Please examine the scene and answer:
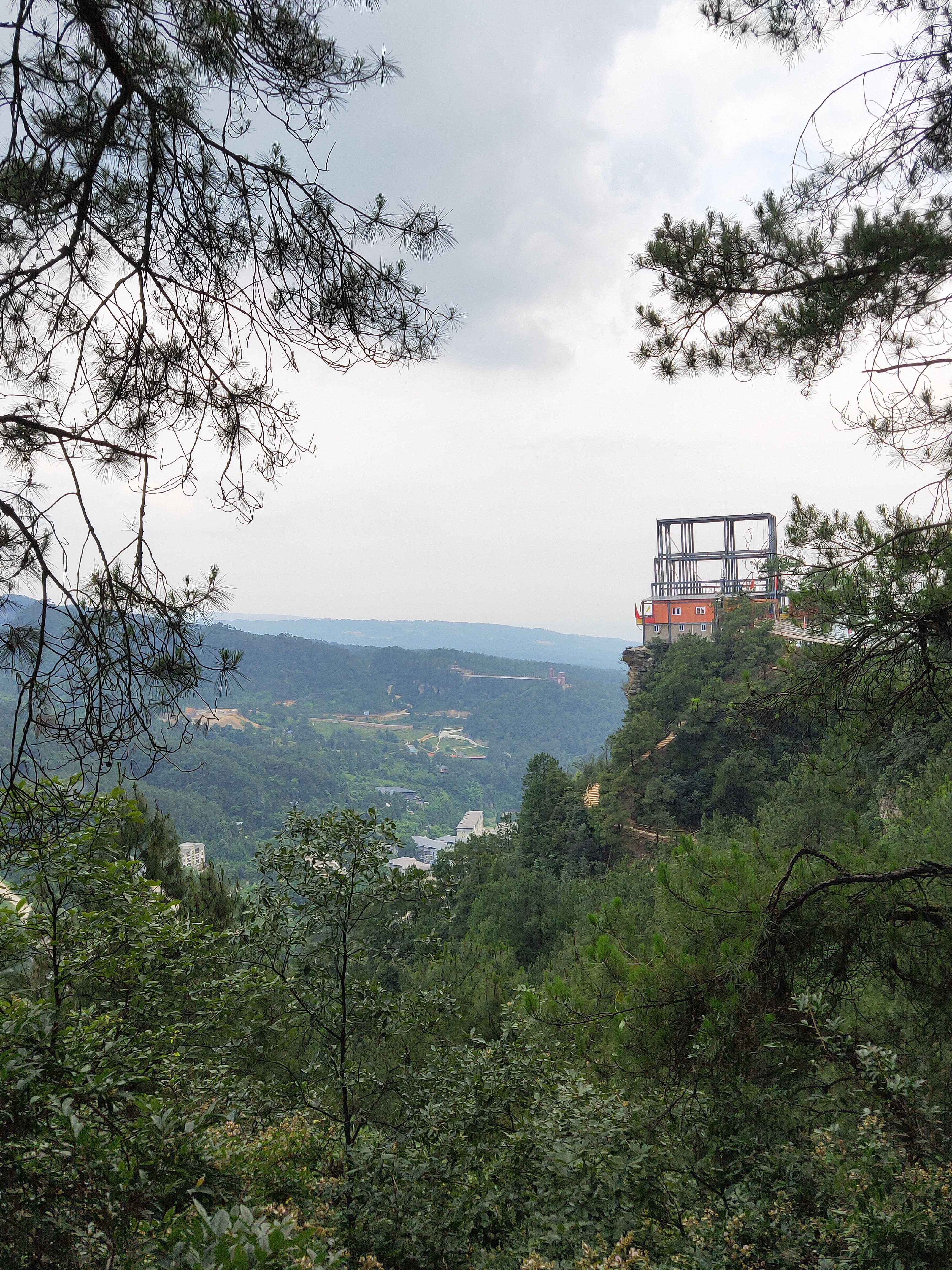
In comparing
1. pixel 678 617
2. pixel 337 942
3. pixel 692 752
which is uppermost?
pixel 678 617

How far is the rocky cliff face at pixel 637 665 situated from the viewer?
26422mm

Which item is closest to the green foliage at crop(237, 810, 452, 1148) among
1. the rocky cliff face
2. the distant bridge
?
the rocky cliff face

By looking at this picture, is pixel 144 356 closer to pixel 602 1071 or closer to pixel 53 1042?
pixel 53 1042

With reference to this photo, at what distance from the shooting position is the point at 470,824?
2368 inches

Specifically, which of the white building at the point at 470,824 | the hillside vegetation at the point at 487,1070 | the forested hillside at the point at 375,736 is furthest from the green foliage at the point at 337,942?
the white building at the point at 470,824

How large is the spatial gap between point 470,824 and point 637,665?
37.1m

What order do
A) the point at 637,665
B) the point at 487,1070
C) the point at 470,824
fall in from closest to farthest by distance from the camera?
the point at 487,1070 < the point at 637,665 < the point at 470,824

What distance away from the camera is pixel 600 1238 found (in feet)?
6.79

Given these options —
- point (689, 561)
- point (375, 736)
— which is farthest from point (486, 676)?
point (689, 561)

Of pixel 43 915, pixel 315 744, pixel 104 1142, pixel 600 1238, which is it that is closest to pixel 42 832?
pixel 104 1142

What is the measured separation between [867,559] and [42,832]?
3246 millimetres

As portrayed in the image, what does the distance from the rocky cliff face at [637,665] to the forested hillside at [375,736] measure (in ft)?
70.2

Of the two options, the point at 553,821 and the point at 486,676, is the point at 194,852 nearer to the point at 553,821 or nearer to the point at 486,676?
the point at 553,821

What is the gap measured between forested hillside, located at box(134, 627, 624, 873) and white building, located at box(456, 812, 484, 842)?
3.83ft
